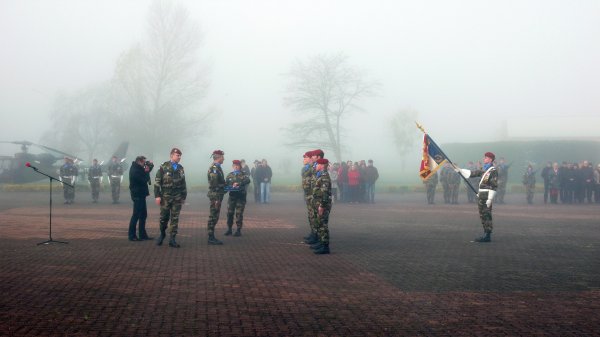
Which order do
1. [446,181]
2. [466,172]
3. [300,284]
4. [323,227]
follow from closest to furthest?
[300,284]
[323,227]
[466,172]
[446,181]

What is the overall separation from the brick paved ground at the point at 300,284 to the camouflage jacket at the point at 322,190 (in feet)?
3.52

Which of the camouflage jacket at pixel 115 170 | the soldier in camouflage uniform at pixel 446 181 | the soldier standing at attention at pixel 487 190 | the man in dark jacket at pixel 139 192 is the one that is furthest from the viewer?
the soldier in camouflage uniform at pixel 446 181

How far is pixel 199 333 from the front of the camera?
5.77m

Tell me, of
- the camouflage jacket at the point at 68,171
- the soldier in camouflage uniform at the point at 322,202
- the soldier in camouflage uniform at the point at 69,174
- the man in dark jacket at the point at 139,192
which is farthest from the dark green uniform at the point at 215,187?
the camouflage jacket at the point at 68,171

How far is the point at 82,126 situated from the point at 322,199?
5878 cm

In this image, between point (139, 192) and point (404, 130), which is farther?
point (404, 130)

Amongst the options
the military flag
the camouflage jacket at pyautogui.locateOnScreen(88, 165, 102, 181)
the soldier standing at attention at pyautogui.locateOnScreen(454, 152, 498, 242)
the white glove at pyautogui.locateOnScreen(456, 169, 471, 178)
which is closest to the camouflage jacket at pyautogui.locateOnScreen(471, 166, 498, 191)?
the soldier standing at attention at pyautogui.locateOnScreen(454, 152, 498, 242)

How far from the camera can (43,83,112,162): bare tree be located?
201 feet

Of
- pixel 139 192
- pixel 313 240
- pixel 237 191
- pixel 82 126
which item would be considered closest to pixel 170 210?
pixel 139 192

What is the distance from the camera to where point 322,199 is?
11.5m

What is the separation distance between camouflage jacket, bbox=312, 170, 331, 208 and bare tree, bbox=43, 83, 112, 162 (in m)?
51.7

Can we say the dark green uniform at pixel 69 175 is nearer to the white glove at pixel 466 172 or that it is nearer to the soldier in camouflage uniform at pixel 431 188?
the soldier in camouflage uniform at pixel 431 188

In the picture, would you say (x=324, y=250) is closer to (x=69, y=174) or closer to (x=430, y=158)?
(x=430, y=158)

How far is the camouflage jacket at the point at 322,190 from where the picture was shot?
37.7 feet
